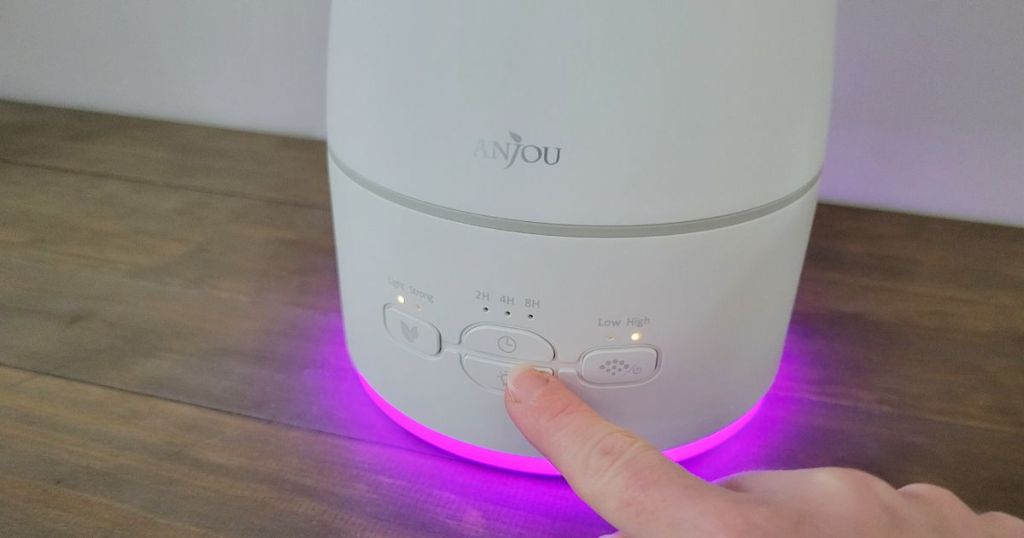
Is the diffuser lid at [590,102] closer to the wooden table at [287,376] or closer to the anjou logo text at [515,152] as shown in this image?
the anjou logo text at [515,152]

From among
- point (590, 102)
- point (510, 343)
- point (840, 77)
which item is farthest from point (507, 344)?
point (840, 77)

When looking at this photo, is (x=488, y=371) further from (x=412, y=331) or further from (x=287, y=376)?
(x=287, y=376)

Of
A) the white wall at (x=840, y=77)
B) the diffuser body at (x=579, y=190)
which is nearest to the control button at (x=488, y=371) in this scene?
the diffuser body at (x=579, y=190)

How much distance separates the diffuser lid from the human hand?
82 mm

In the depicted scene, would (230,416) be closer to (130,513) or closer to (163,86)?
(130,513)

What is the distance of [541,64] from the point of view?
275mm

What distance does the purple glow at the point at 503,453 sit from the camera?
37cm

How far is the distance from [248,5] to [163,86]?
14cm

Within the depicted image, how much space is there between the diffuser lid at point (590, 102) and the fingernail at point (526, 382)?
0.07 m

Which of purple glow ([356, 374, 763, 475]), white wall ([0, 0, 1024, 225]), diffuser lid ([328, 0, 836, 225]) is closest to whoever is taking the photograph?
diffuser lid ([328, 0, 836, 225])

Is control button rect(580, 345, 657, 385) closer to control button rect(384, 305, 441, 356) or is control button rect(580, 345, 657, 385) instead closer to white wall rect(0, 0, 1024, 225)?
control button rect(384, 305, 441, 356)

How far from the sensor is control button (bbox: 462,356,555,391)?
339 mm

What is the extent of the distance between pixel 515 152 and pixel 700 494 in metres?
0.14

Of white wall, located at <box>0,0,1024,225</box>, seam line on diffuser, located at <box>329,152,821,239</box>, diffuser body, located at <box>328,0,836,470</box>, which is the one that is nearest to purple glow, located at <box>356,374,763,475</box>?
diffuser body, located at <box>328,0,836,470</box>
